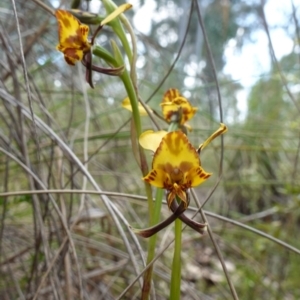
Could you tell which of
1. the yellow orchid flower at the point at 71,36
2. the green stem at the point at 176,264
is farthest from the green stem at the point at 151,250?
the yellow orchid flower at the point at 71,36

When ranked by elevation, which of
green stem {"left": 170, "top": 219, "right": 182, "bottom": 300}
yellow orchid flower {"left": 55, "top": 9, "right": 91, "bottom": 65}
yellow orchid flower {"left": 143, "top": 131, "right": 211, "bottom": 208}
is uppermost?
yellow orchid flower {"left": 55, "top": 9, "right": 91, "bottom": 65}

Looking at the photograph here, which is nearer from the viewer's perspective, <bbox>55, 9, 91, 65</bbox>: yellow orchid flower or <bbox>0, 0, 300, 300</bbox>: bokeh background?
<bbox>55, 9, 91, 65</bbox>: yellow orchid flower

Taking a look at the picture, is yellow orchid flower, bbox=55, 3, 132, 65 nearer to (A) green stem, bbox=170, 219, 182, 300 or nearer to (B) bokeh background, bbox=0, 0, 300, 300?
(B) bokeh background, bbox=0, 0, 300, 300

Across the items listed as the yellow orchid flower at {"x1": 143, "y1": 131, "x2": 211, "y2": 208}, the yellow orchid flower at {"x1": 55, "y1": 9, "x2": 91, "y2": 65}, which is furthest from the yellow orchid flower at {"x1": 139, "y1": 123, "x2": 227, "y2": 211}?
the yellow orchid flower at {"x1": 55, "y1": 9, "x2": 91, "y2": 65}

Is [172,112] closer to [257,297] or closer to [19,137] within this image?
[19,137]

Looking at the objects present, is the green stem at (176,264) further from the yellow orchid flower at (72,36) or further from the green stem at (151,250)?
the yellow orchid flower at (72,36)

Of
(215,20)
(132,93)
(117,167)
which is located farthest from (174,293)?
(215,20)
